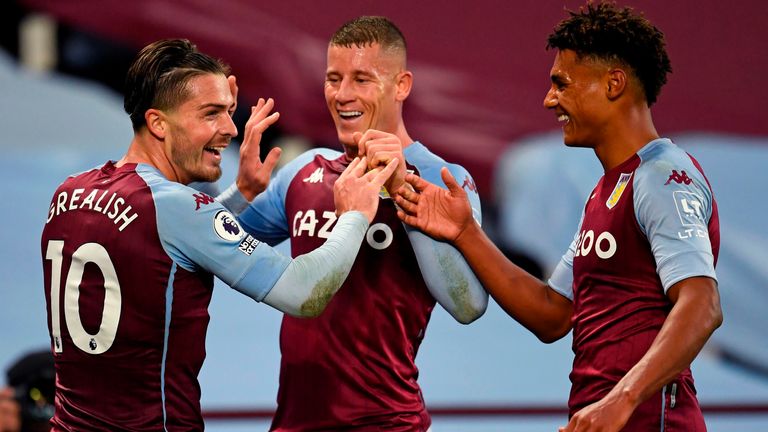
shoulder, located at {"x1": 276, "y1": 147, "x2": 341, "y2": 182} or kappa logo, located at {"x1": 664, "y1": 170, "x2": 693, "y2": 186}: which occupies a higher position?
kappa logo, located at {"x1": 664, "y1": 170, "x2": 693, "y2": 186}

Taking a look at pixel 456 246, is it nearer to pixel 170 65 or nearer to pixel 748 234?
pixel 170 65

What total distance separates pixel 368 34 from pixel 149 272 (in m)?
0.99

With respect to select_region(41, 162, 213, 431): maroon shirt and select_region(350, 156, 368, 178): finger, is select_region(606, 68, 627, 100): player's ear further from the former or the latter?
select_region(41, 162, 213, 431): maroon shirt

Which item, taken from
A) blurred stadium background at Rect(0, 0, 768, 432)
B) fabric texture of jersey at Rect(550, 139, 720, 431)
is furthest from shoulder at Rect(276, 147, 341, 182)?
blurred stadium background at Rect(0, 0, 768, 432)

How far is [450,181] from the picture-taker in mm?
2678

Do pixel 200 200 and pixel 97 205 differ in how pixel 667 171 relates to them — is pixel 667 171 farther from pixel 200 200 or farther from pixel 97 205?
pixel 97 205

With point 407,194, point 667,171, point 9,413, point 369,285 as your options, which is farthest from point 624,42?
point 9,413

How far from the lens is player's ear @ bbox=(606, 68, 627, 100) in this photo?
2471 mm

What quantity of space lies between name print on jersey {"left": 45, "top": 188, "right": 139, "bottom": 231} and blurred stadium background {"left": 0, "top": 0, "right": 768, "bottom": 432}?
2.58m

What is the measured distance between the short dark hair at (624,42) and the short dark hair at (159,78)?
0.94 metres

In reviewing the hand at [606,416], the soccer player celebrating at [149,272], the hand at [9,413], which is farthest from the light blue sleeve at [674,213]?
the hand at [9,413]

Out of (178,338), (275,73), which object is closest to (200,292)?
(178,338)

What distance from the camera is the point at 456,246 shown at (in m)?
2.71

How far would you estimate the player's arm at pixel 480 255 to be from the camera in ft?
8.77
